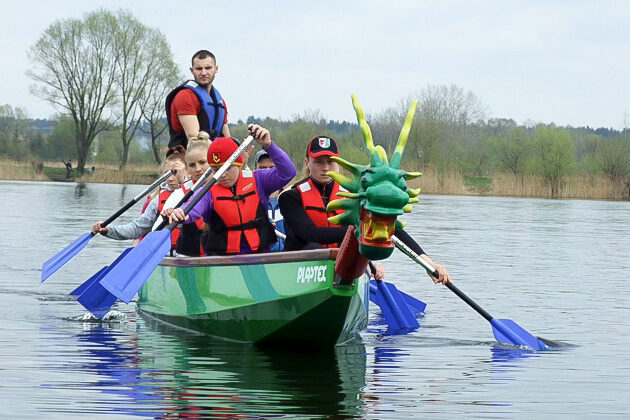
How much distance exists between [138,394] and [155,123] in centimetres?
4845

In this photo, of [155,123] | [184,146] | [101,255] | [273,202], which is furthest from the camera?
[155,123]

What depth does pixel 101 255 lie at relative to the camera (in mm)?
15266

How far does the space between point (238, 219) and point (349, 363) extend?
1329mm

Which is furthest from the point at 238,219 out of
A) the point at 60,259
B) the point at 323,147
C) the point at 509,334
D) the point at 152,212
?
the point at 60,259

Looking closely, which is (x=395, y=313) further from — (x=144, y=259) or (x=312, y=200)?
(x=144, y=259)

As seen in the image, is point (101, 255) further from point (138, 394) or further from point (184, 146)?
point (138, 394)

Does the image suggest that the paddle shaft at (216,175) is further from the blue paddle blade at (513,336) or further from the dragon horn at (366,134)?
the blue paddle blade at (513,336)

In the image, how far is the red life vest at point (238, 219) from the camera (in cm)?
759

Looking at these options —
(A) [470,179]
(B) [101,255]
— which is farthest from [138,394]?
(A) [470,179]

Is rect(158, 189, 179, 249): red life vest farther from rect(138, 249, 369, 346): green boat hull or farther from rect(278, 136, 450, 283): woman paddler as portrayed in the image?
rect(278, 136, 450, 283): woman paddler

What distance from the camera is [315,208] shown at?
7422 mm

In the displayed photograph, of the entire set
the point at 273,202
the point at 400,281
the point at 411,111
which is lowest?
the point at 400,281

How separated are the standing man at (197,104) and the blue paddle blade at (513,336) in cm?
269

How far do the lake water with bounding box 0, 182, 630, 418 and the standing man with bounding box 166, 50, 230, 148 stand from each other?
5.17 ft
